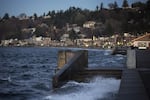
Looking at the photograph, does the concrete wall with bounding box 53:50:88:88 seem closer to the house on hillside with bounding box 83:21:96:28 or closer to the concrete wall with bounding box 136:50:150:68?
the concrete wall with bounding box 136:50:150:68

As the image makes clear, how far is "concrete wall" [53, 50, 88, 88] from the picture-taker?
14.5 m

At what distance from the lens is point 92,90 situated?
13031 millimetres

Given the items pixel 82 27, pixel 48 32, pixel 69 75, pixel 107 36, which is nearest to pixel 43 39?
pixel 48 32

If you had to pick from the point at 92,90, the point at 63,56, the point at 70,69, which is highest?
the point at 63,56

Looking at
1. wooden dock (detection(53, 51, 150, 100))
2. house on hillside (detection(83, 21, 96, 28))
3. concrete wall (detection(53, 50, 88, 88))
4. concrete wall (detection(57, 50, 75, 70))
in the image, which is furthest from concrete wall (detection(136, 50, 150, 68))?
house on hillside (detection(83, 21, 96, 28))

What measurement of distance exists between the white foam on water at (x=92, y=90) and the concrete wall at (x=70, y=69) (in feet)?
1.07

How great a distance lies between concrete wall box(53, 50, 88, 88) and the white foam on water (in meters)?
0.33

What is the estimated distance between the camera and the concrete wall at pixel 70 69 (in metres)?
14.5

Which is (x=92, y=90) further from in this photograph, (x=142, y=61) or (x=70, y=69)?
(x=142, y=61)

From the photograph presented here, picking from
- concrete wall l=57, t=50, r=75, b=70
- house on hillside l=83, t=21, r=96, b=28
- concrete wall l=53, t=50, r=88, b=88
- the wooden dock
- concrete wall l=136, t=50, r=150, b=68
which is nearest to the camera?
the wooden dock

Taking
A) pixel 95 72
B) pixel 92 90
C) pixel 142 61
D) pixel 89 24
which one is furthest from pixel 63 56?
pixel 89 24

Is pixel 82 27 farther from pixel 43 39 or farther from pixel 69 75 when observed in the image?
pixel 69 75

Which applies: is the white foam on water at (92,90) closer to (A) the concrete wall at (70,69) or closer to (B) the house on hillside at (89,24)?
(A) the concrete wall at (70,69)

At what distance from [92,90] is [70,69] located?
3264 mm
